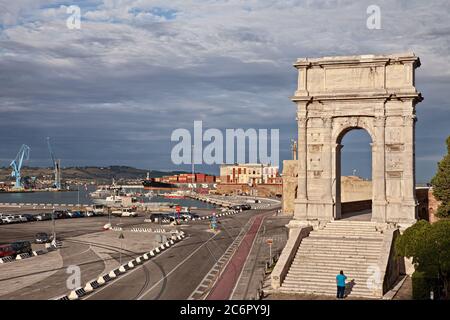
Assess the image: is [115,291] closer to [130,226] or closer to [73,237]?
[73,237]

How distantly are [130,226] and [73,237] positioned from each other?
1420cm

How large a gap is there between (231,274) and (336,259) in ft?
22.3

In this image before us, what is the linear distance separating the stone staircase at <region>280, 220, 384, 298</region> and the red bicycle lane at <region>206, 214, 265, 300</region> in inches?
131

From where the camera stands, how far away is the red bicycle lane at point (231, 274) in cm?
3278

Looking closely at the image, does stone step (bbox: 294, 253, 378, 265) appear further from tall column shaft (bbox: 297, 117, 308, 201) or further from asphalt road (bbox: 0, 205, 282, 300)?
tall column shaft (bbox: 297, 117, 308, 201)

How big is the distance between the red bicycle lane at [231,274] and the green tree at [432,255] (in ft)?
33.0

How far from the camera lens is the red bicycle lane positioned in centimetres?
3278

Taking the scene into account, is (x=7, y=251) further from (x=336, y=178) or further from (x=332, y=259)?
(x=332, y=259)

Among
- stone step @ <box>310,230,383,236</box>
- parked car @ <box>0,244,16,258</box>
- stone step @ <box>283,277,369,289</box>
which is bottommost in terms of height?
parked car @ <box>0,244,16,258</box>

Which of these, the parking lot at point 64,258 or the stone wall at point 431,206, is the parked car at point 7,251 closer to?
the parking lot at point 64,258

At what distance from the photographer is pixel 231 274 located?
3825 centimetres

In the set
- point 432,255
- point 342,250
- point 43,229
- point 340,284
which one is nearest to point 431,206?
point 342,250

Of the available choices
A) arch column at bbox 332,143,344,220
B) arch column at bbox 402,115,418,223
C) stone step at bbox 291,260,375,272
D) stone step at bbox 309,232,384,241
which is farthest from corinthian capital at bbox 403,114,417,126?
stone step at bbox 291,260,375,272

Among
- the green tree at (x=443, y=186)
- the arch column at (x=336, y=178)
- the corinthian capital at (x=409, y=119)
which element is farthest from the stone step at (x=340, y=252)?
the green tree at (x=443, y=186)
